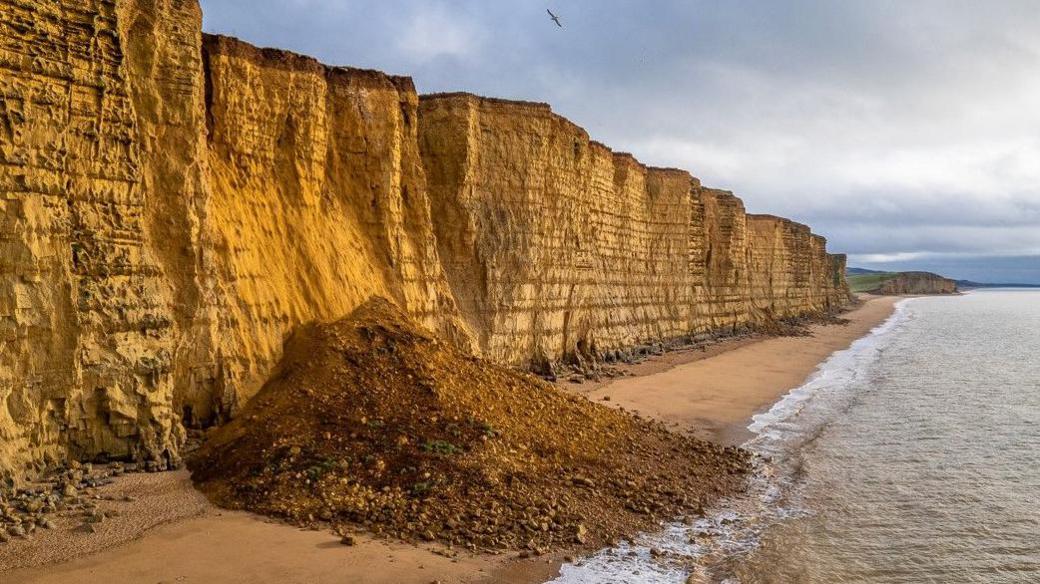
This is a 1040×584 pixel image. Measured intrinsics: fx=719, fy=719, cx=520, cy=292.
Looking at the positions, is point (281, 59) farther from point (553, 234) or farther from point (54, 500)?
point (553, 234)

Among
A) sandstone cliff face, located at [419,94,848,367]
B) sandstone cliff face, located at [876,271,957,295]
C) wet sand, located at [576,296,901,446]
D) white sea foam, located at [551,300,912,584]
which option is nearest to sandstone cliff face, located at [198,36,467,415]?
sandstone cliff face, located at [419,94,848,367]

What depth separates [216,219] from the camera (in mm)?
13492

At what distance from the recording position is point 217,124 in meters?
14.1

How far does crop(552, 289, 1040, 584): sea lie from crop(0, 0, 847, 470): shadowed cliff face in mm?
7212

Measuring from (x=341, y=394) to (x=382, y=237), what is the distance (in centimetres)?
619

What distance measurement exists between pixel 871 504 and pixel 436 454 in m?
7.70

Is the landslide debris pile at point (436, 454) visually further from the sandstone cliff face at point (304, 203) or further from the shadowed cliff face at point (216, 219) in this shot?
the shadowed cliff face at point (216, 219)

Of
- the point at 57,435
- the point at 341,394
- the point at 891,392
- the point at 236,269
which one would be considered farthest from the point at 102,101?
the point at 891,392

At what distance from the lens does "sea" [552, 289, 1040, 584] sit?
9531 millimetres

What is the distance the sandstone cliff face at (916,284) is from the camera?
168 meters

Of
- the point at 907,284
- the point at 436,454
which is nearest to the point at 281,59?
the point at 436,454

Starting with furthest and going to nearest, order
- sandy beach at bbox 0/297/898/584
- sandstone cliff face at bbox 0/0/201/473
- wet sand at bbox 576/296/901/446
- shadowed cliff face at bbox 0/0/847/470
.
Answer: wet sand at bbox 576/296/901/446 < shadowed cliff face at bbox 0/0/847/470 < sandstone cliff face at bbox 0/0/201/473 < sandy beach at bbox 0/297/898/584

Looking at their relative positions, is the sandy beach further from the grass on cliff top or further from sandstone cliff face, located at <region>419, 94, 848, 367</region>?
the grass on cliff top

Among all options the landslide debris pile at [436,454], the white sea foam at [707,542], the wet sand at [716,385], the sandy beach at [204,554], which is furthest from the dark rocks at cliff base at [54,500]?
the wet sand at [716,385]
